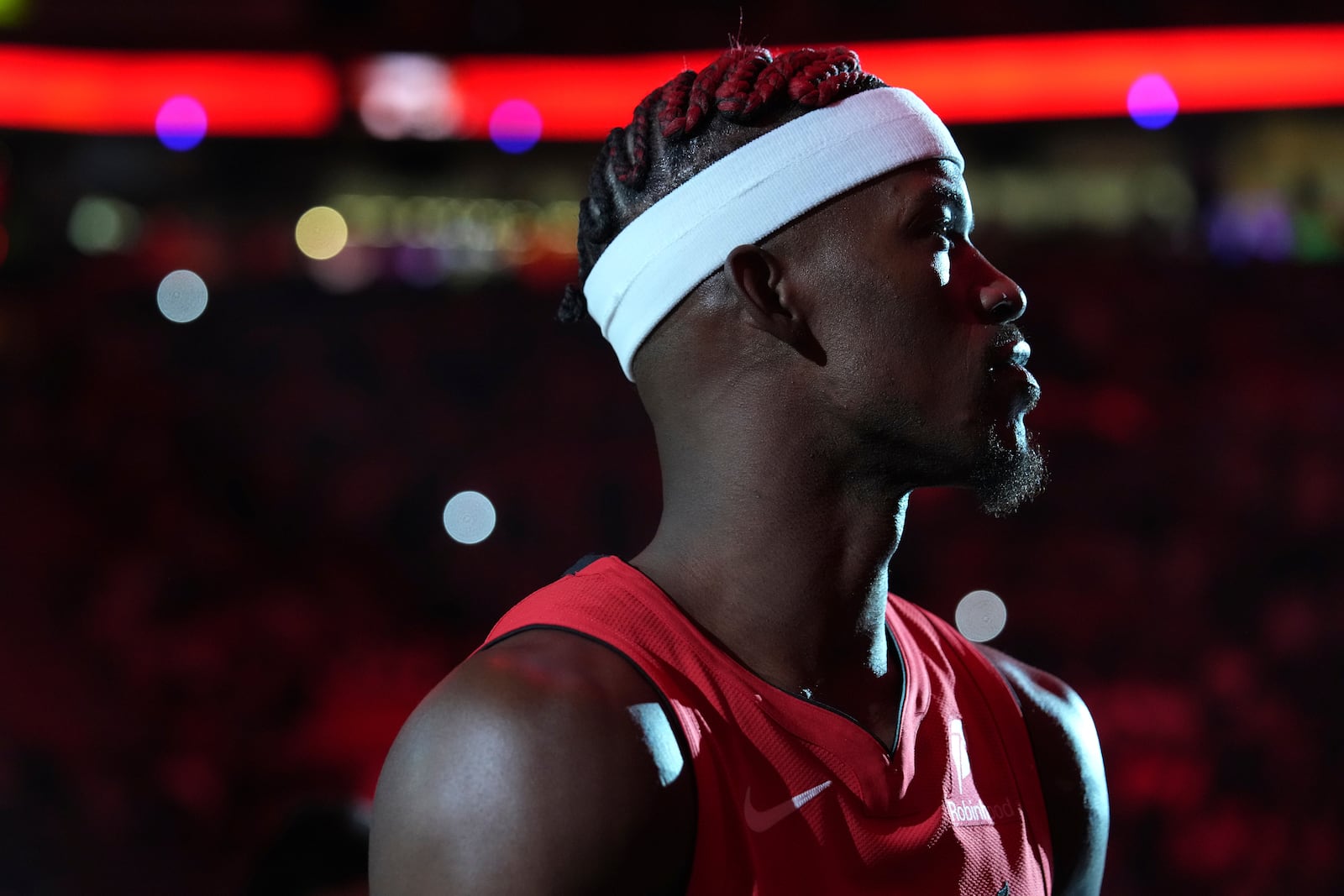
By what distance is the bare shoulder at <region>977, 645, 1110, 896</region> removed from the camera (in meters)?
1.54

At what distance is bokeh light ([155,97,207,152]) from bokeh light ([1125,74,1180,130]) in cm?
596

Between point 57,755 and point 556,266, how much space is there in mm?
4174

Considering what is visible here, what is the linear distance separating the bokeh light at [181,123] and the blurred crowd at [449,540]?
3.58 ft

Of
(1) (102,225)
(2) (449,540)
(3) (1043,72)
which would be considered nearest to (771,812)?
(2) (449,540)

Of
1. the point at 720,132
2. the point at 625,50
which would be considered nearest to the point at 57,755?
the point at 625,50

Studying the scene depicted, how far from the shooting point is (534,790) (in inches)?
43.2

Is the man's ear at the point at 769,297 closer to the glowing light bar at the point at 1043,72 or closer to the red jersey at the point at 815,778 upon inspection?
the red jersey at the point at 815,778

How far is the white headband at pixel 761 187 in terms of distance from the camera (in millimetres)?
1446

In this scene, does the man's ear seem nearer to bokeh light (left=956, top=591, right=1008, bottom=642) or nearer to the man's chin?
the man's chin

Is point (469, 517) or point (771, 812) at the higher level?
point (771, 812)

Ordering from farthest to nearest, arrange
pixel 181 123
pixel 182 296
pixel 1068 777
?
pixel 181 123 < pixel 182 296 < pixel 1068 777

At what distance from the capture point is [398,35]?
24.9 ft

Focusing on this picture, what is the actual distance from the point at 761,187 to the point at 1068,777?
868 mm

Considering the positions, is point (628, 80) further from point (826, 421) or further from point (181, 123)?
point (826, 421)
